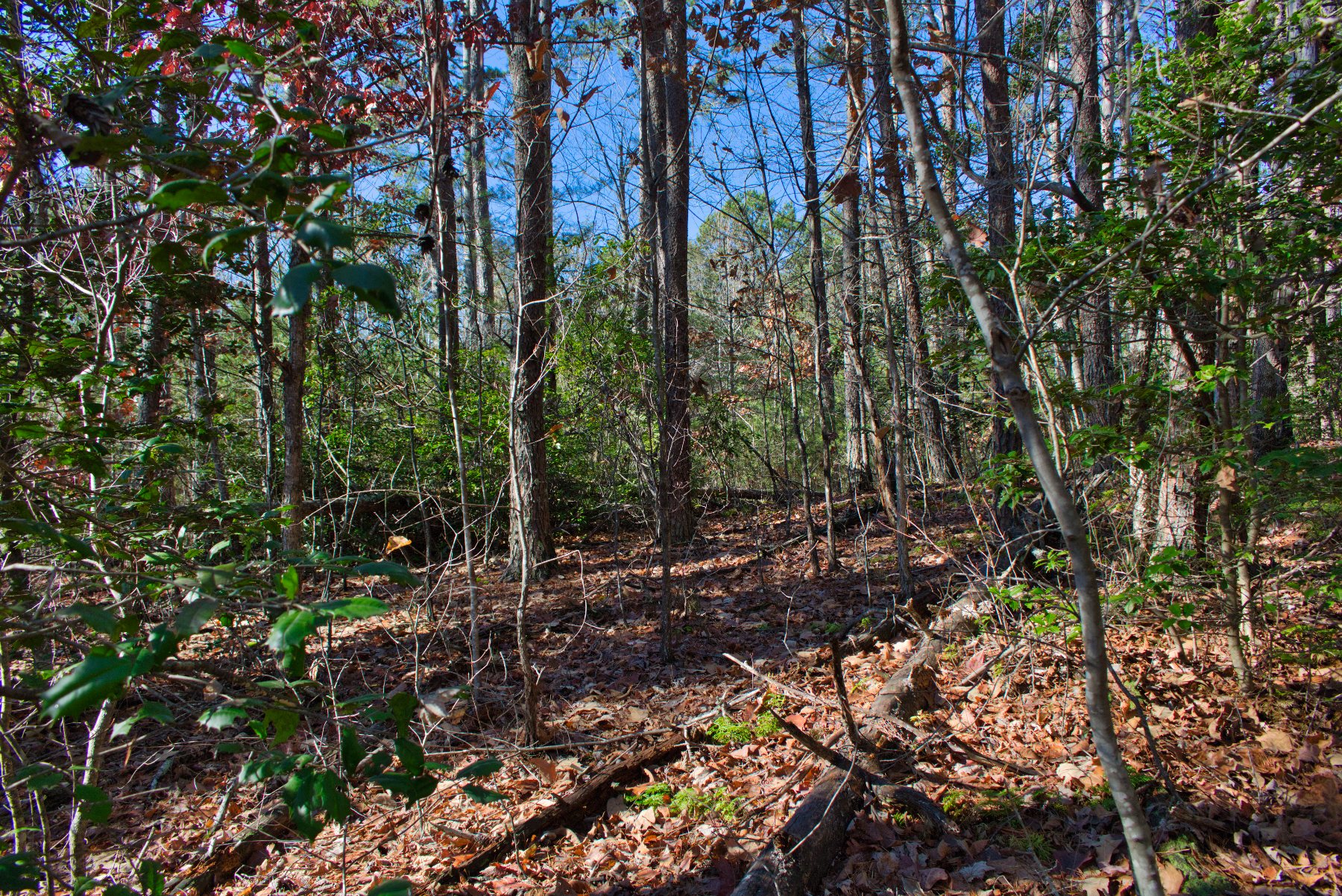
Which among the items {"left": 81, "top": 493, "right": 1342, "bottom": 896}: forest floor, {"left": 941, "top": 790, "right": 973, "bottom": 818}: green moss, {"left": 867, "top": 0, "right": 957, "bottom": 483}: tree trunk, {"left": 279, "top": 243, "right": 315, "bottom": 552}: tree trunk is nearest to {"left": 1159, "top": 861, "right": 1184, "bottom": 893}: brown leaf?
{"left": 81, "top": 493, "right": 1342, "bottom": 896}: forest floor

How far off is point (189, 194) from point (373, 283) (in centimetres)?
43

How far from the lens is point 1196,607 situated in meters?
3.64

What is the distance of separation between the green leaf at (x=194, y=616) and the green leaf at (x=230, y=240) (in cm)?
60

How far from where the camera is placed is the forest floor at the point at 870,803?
279cm

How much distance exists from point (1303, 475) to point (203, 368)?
331 inches

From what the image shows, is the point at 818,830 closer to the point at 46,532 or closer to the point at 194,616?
the point at 194,616

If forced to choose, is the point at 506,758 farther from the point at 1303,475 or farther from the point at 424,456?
the point at 424,456

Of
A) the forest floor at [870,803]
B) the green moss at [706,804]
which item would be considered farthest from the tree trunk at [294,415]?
the green moss at [706,804]

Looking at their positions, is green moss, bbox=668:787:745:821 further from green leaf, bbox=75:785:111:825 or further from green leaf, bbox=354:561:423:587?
green leaf, bbox=354:561:423:587

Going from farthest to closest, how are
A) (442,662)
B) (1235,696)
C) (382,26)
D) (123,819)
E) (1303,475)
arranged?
(442,662) < (382,26) < (123,819) < (1235,696) < (1303,475)

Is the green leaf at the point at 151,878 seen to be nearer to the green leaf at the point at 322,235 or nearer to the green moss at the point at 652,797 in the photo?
the green leaf at the point at 322,235

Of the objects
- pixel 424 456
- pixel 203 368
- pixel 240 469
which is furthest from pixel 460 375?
pixel 240 469

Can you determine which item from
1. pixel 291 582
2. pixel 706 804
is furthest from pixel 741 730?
pixel 291 582

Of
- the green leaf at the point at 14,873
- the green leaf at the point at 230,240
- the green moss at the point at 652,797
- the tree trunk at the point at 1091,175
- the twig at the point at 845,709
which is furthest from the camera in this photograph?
the tree trunk at the point at 1091,175
